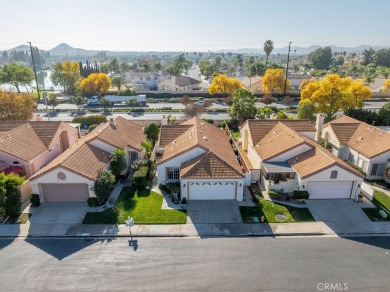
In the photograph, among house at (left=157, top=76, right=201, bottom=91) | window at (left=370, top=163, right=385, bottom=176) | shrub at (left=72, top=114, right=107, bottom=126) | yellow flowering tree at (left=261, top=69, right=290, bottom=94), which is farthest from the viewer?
house at (left=157, top=76, right=201, bottom=91)

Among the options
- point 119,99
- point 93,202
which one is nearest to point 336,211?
point 93,202

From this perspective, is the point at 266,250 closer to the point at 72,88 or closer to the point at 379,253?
the point at 379,253

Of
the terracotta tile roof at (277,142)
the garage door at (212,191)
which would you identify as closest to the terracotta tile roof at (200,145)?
the garage door at (212,191)

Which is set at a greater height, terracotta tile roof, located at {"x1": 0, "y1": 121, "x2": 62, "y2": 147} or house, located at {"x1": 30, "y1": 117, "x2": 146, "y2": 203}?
terracotta tile roof, located at {"x1": 0, "y1": 121, "x2": 62, "y2": 147}

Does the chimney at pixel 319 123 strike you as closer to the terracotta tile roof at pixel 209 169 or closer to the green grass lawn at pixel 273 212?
the green grass lawn at pixel 273 212

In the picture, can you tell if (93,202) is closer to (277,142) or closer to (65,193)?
(65,193)

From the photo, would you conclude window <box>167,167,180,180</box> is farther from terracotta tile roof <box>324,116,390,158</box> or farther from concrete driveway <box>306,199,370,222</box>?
terracotta tile roof <box>324,116,390,158</box>

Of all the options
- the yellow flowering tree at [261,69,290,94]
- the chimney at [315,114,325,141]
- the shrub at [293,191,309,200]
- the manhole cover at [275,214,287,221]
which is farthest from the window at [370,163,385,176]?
the yellow flowering tree at [261,69,290,94]
